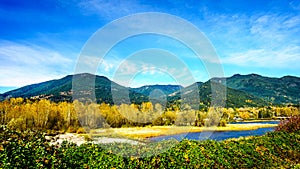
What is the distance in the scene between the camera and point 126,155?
752 centimetres

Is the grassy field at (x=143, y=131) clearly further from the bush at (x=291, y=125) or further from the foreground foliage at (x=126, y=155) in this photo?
the bush at (x=291, y=125)

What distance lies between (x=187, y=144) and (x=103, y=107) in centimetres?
3420

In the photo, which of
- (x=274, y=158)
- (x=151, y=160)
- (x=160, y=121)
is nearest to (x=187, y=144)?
(x=151, y=160)

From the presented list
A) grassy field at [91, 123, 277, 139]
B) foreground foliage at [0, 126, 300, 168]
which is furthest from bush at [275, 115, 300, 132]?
grassy field at [91, 123, 277, 139]

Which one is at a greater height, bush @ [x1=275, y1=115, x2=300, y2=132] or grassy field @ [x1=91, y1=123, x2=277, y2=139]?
bush @ [x1=275, y1=115, x2=300, y2=132]

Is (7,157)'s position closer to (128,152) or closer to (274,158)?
(128,152)

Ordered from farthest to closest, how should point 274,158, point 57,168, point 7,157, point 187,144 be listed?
1. point 274,158
2. point 187,144
3. point 57,168
4. point 7,157

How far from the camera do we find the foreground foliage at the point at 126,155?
602cm

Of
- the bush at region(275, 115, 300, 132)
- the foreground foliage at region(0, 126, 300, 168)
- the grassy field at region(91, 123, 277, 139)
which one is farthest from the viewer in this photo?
the bush at region(275, 115, 300, 132)

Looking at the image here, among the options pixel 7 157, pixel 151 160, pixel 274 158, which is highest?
pixel 7 157

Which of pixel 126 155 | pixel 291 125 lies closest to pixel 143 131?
pixel 291 125

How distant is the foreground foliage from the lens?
6.02 metres

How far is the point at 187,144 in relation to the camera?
9.31 m

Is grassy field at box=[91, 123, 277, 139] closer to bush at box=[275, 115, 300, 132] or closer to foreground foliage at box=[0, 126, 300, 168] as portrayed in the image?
foreground foliage at box=[0, 126, 300, 168]
